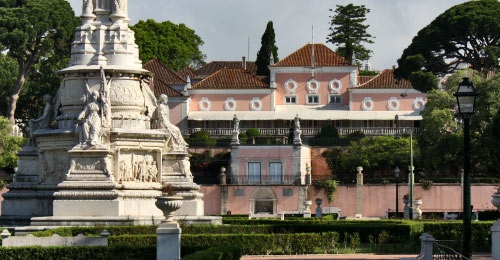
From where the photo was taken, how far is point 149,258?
94.6 ft

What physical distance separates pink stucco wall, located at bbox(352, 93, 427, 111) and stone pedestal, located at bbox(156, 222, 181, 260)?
69.3 metres

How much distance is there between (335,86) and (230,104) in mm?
9506

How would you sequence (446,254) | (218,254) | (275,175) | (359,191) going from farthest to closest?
(275,175) → (359,191) → (446,254) → (218,254)

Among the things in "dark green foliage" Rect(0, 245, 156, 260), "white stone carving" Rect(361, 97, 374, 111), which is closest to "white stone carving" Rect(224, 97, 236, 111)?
"white stone carving" Rect(361, 97, 374, 111)

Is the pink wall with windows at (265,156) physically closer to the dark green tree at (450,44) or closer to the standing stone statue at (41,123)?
the dark green tree at (450,44)

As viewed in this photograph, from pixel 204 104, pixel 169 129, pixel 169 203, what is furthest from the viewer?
pixel 204 104

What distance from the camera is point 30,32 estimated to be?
86938 millimetres

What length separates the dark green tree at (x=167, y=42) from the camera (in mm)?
112188

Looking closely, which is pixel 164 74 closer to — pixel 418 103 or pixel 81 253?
pixel 418 103

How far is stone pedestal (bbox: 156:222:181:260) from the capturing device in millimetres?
26922

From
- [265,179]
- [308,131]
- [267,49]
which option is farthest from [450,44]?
[267,49]

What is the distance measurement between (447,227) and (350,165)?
3908 centimetres

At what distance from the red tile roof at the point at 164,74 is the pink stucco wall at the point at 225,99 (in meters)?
3.82

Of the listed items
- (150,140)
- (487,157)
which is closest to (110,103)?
(150,140)
